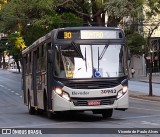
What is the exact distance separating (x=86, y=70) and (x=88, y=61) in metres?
0.31

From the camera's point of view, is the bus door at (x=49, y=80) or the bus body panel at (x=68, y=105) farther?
the bus door at (x=49, y=80)

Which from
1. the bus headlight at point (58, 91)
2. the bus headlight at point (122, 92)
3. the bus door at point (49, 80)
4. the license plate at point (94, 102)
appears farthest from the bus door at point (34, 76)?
the bus headlight at point (122, 92)

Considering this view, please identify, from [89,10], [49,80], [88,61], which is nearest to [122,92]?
[88,61]

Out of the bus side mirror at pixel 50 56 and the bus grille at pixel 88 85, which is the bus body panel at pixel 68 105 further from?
the bus side mirror at pixel 50 56

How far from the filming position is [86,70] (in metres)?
17.0

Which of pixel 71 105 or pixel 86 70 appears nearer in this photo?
pixel 71 105

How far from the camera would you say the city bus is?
16906 mm

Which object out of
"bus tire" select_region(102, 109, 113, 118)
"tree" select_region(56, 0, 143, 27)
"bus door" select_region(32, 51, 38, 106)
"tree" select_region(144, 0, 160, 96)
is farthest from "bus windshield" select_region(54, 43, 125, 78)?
"tree" select_region(56, 0, 143, 27)

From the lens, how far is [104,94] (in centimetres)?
1694

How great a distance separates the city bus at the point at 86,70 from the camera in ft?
55.5

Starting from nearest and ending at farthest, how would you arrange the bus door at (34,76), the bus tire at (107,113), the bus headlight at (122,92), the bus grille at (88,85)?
Result: the bus grille at (88,85)
the bus headlight at (122,92)
the bus tire at (107,113)
the bus door at (34,76)

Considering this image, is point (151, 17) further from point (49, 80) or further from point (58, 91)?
point (58, 91)

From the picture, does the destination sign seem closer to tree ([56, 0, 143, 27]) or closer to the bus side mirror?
the bus side mirror

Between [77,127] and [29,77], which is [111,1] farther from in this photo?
[77,127]
